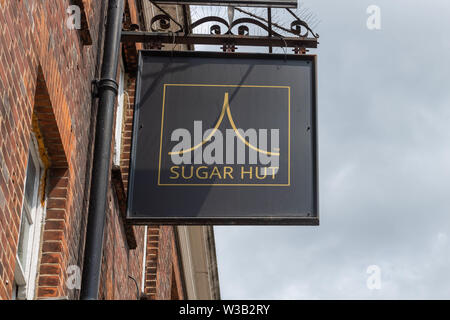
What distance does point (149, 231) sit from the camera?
13.9 m

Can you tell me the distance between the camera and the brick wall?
19.3ft

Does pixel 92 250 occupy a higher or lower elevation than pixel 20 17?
lower

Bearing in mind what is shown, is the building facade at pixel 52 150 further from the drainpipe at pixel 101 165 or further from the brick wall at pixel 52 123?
the drainpipe at pixel 101 165

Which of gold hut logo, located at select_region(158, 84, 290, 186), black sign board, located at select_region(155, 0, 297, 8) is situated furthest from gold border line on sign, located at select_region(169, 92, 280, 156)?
black sign board, located at select_region(155, 0, 297, 8)

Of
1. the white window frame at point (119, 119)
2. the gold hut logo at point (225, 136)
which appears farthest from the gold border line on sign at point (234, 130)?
the white window frame at point (119, 119)

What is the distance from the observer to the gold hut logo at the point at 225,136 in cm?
748

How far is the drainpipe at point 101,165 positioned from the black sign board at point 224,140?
0.63m

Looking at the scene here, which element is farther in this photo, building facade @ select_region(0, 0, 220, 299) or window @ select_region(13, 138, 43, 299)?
window @ select_region(13, 138, 43, 299)

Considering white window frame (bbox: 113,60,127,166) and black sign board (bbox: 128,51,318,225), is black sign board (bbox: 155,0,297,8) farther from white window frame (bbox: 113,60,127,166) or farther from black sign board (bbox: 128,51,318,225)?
white window frame (bbox: 113,60,127,166)

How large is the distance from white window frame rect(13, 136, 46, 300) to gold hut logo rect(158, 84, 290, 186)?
94 cm

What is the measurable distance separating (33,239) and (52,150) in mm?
689
